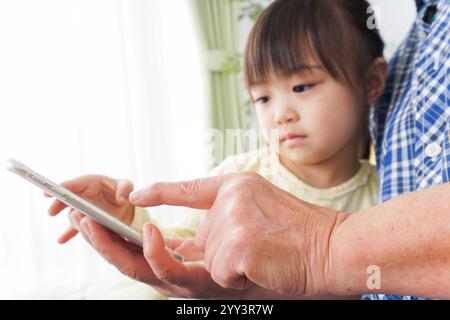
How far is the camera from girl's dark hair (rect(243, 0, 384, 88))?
2.85ft

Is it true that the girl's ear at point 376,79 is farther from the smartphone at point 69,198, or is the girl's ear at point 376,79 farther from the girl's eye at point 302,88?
the smartphone at point 69,198

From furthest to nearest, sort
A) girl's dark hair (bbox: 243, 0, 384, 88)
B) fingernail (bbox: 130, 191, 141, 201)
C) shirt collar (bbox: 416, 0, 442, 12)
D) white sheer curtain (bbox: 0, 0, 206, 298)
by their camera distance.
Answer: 1. white sheer curtain (bbox: 0, 0, 206, 298)
2. girl's dark hair (bbox: 243, 0, 384, 88)
3. shirt collar (bbox: 416, 0, 442, 12)
4. fingernail (bbox: 130, 191, 141, 201)

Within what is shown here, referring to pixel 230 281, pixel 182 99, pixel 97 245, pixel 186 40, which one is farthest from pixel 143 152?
pixel 230 281

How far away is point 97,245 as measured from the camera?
2.00ft

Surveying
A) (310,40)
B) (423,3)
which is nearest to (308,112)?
(310,40)

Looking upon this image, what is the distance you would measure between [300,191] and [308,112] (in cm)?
17

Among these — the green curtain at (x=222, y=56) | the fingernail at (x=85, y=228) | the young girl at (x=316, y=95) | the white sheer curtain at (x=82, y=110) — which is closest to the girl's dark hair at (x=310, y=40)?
the young girl at (x=316, y=95)

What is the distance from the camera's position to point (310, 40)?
0.88 meters

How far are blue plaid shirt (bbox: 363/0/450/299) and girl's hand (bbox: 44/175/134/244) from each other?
1.31 ft

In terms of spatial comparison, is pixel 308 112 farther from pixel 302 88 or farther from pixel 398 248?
pixel 398 248

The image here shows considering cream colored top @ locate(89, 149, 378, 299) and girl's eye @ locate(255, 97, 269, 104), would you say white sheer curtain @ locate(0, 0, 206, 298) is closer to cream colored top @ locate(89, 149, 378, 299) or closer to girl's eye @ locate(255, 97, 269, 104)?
cream colored top @ locate(89, 149, 378, 299)

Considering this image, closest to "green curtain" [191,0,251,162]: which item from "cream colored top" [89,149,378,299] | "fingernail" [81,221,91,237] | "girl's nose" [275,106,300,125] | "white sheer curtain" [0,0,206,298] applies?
"white sheer curtain" [0,0,206,298]
